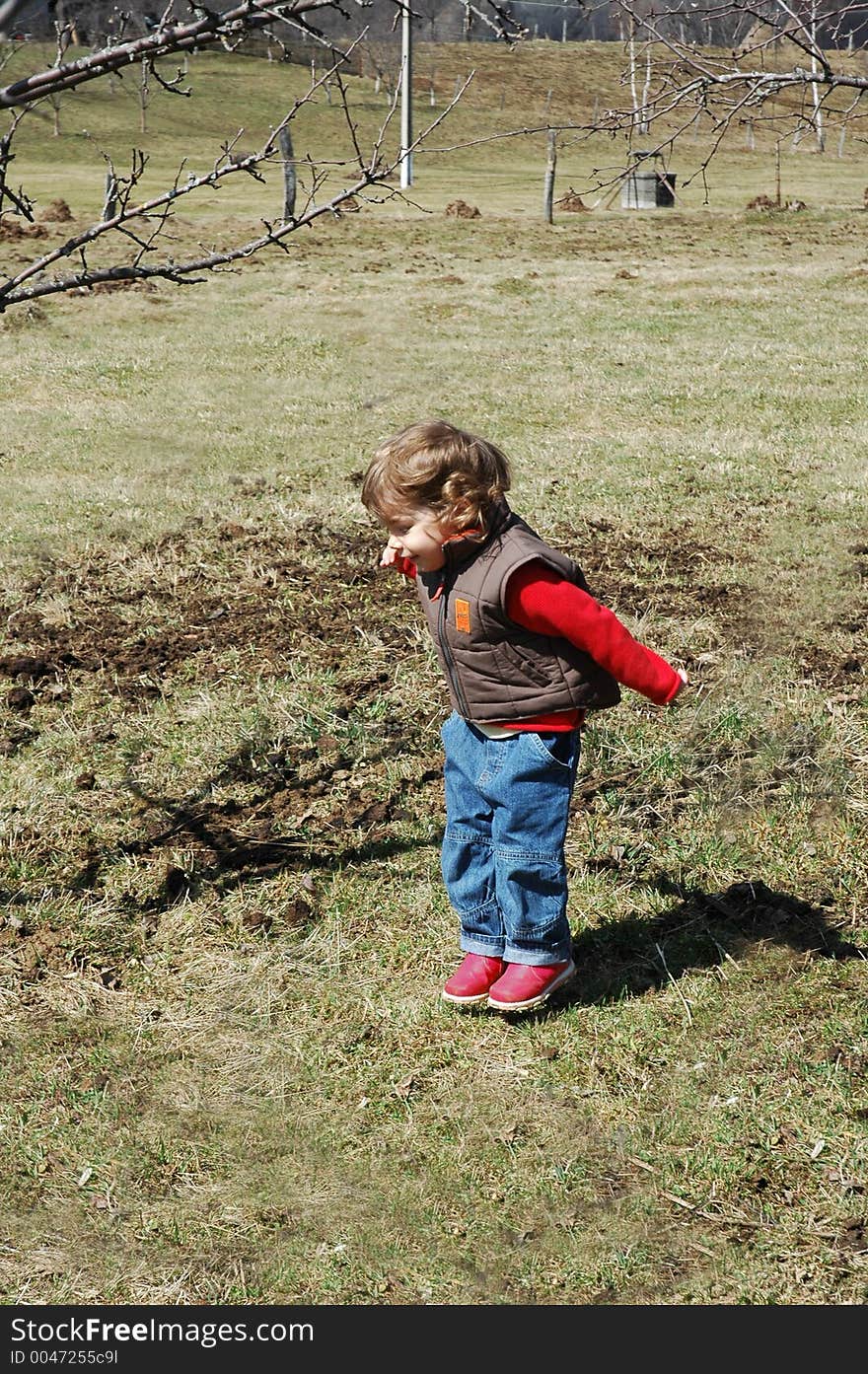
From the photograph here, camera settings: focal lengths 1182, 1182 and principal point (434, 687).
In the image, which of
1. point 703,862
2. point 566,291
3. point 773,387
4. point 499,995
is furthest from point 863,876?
point 566,291

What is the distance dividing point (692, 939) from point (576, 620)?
141 centimetres

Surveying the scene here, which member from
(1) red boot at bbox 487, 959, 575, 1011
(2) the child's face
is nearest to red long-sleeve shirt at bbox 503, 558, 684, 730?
(2) the child's face

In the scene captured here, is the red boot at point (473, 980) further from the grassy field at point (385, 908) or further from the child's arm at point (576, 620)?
the child's arm at point (576, 620)

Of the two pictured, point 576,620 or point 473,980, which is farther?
point 473,980

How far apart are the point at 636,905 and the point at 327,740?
162 centimetres

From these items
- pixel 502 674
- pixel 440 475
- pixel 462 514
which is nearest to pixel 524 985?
pixel 502 674

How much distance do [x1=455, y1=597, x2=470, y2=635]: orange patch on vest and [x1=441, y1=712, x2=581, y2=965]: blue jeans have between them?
34 cm

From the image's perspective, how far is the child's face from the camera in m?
2.99

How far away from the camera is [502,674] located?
3.12 m

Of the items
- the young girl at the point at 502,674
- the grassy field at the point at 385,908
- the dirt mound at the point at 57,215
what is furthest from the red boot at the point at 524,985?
the dirt mound at the point at 57,215

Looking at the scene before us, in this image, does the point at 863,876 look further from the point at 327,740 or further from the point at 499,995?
the point at 327,740

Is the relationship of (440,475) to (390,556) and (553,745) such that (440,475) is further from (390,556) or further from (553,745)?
(553,745)

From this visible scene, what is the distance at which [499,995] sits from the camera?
343cm

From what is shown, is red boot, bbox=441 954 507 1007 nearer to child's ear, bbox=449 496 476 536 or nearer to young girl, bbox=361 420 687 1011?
young girl, bbox=361 420 687 1011
